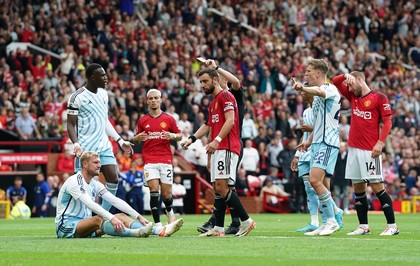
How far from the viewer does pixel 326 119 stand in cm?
1667

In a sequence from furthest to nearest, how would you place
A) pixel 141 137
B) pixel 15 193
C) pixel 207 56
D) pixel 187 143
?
pixel 207 56 < pixel 15 193 < pixel 141 137 < pixel 187 143

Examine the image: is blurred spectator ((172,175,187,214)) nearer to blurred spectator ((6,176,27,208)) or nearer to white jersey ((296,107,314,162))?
blurred spectator ((6,176,27,208))

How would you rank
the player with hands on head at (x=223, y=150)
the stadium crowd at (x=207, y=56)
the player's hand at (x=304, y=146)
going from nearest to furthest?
the player with hands on head at (x=223, y=150)
the player's hand at (x=304, y=146)
the stadium crowd at (x=207, y=56)

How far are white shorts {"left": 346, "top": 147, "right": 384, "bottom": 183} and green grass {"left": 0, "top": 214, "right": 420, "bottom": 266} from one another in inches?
34.1

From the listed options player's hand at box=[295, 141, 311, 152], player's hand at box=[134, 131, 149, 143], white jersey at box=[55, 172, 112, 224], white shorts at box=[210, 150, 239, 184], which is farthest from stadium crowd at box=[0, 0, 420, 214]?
white jersey at box=[55, 172, 112, 224]

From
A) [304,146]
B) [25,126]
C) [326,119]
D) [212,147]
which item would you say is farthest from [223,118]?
[25,126]

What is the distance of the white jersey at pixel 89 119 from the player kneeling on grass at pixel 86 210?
156 cm

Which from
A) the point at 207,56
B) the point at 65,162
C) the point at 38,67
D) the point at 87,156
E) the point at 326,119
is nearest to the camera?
the point at 87,156

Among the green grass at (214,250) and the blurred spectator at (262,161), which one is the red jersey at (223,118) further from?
the blurred spectator at (262,161)

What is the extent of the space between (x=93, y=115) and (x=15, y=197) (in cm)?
1212

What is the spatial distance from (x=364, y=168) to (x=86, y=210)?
413 cm

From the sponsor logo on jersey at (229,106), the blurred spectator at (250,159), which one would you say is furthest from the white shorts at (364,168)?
the blurred spectator at (250,159)

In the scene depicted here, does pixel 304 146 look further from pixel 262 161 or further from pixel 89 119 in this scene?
pixel 262 161

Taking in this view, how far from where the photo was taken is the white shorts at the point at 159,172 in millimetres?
18953
